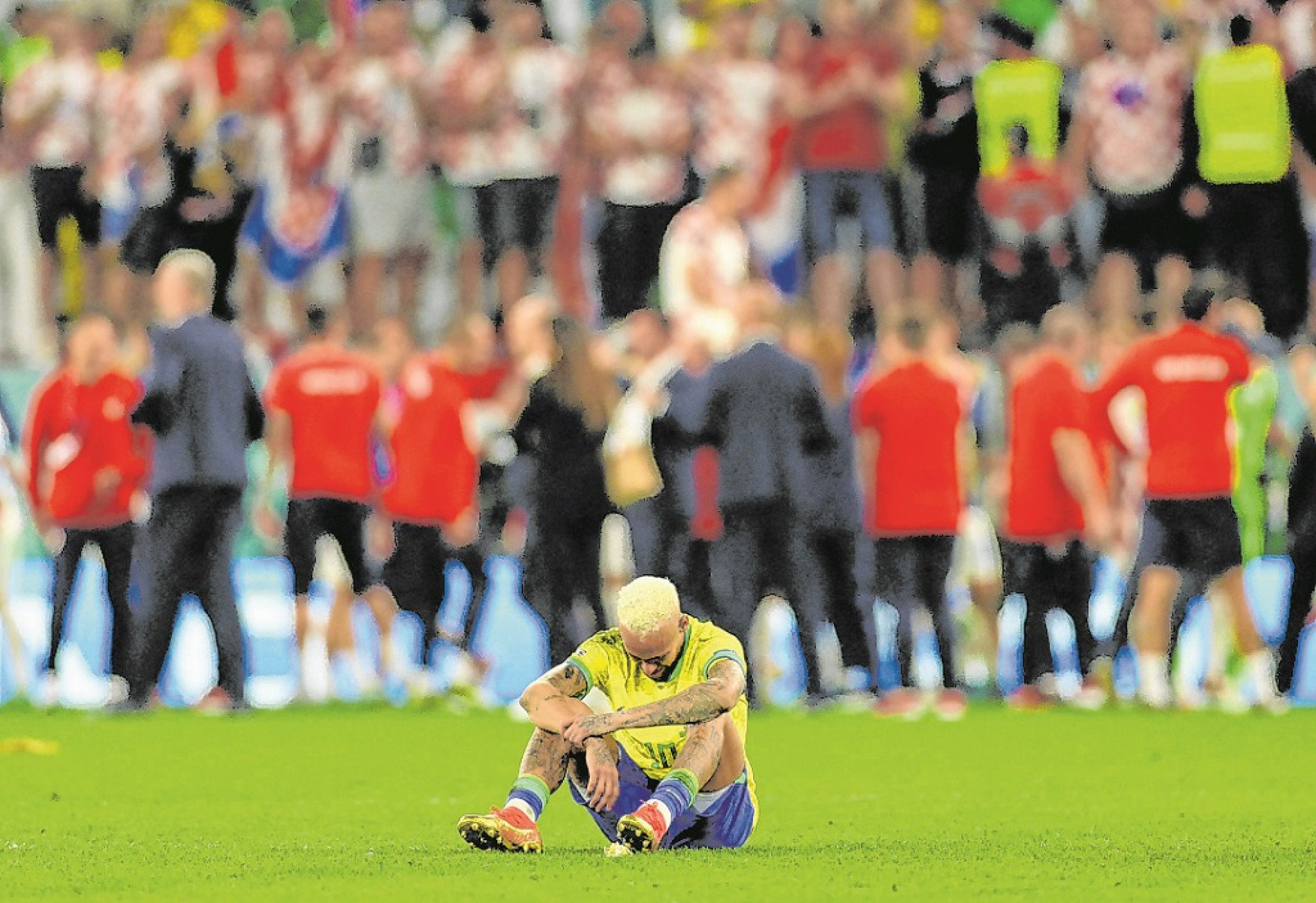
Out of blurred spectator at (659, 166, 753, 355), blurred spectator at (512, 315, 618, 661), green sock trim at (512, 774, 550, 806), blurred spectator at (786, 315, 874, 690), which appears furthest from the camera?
blurred spectator at (659, 166, 753, 355)

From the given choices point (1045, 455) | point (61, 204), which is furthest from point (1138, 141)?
point (61, 204)

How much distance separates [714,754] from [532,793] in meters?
0.55

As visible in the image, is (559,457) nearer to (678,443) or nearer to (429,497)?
(678,443)

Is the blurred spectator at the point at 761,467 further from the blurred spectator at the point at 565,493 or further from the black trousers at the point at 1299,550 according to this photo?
the black trousers at the point at 1299,550

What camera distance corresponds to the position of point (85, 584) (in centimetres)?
1747

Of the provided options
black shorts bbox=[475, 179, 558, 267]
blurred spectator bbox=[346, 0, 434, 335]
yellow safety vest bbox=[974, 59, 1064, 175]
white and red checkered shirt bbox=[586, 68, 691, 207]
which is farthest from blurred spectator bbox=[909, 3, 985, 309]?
blurred spectator bbox=[346, 0, 434, 335]

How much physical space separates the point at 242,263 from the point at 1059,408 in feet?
25.8

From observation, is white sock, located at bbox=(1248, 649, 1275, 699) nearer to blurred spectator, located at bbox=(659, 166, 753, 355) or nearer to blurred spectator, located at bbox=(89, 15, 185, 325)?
blurred spectator, located at bbox=(659, 166, 753, 355)

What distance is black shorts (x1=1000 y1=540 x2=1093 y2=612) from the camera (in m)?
14.4

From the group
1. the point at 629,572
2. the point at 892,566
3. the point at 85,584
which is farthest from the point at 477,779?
the point at 85,584

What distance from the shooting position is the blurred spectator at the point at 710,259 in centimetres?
1606

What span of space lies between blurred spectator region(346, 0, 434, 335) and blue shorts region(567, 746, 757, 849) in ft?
39.3

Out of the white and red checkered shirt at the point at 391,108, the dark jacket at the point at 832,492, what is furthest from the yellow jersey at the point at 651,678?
the white and red checkered shirt at the point at 391,108

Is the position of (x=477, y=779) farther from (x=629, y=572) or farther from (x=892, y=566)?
(x=629, y=572)
